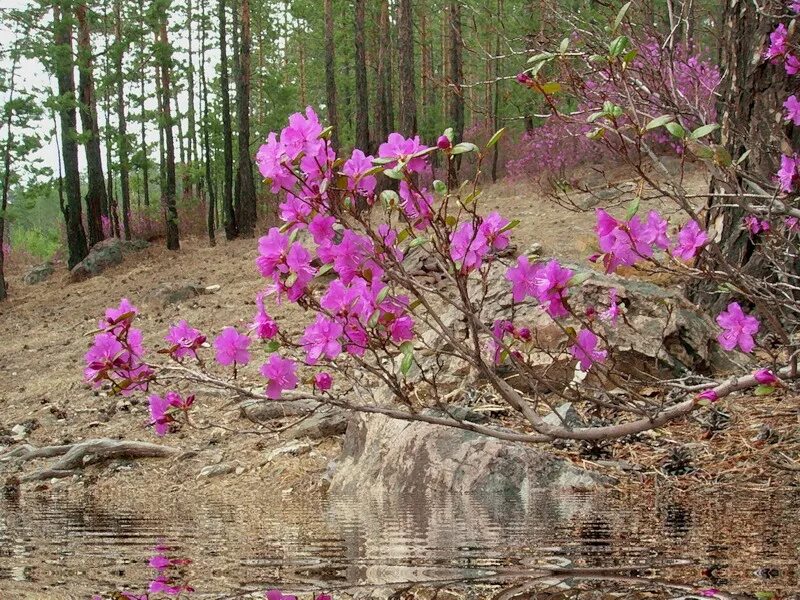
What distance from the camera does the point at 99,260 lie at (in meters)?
17.4

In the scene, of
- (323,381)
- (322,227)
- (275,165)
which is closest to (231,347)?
(323,381)

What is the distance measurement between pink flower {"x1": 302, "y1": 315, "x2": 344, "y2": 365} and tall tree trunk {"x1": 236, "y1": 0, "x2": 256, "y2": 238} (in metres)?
17.2

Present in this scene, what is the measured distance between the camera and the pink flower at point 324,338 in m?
2.00

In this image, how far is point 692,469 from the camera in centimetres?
341

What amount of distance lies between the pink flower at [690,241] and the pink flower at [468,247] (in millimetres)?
486

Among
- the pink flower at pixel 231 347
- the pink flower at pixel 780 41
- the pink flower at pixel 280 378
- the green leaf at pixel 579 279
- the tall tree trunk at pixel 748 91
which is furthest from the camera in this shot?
the tall tree trunk at pixel 748 91

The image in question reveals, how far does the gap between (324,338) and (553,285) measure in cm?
63

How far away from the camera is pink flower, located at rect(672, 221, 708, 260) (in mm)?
1864

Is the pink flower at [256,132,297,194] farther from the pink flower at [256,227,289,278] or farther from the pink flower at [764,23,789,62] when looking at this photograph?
the pink flower at [764,23,789,62]

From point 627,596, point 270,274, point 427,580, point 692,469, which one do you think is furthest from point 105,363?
point 692,469

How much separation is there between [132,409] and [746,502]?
551 centimetres

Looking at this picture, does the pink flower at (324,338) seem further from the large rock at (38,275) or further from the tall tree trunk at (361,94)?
the large rock at (38,275)

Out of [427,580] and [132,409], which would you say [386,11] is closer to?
[132,409]

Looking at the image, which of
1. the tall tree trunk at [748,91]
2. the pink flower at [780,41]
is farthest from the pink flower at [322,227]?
the tall tree trunk at [748,91]
